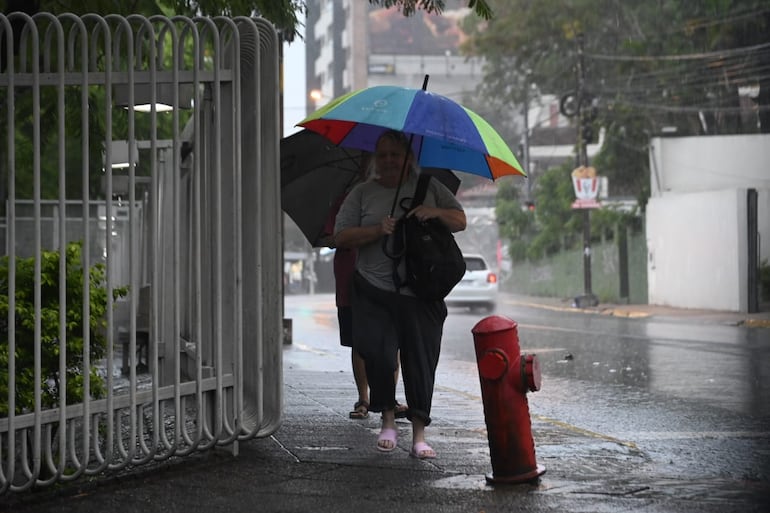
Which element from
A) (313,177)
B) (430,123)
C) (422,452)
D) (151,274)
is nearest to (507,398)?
(422,452)

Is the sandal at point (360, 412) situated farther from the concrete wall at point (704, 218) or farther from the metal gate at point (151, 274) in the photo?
the concrete wall at point (704, 218)

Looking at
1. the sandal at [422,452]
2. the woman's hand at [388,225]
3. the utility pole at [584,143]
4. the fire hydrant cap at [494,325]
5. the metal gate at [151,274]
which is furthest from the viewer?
the utility pole at [584,143]

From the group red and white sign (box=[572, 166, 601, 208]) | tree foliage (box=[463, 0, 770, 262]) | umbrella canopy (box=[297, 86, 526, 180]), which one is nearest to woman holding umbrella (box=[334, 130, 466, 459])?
umbrella canopy (box=[297, 86, 526, 180])

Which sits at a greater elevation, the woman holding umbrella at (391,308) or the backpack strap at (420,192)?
the backpack strap at (420,192)

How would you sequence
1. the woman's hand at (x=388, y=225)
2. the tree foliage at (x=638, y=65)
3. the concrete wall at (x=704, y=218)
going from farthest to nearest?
the tree foliage at (x=638, y=65) < the concrete wall at (x=704, y=218) < the woman's hand at (x=388, y=225)

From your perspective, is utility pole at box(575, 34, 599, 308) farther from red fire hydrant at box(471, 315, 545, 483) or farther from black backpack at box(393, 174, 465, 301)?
red fire hydrant at box(471, 315, 545, 483)

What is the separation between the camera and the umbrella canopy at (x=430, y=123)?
6.01 m

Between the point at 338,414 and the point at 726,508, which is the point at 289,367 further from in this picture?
the point at 726,508

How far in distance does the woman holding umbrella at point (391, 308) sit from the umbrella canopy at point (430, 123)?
0.28 meters

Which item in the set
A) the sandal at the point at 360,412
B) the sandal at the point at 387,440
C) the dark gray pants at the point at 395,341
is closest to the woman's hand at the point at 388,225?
the dark gray pants at the point at 395,341

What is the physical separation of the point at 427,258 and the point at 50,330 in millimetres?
1886

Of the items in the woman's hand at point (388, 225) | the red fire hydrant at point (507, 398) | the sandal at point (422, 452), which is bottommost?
the sandal at point (422, 452)

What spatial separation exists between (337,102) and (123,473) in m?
2.18

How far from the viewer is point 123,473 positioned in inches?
225
